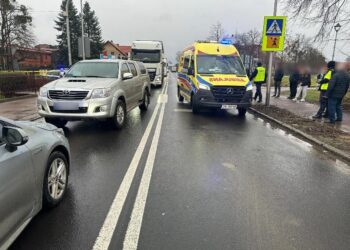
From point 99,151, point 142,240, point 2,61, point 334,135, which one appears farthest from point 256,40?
point 142,240

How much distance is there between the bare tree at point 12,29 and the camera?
41.8m

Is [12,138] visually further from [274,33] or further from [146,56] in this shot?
[146,56]

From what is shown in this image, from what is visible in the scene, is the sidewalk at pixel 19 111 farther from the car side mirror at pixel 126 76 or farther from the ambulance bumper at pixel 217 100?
the ambulance bumper at pixel 217 100

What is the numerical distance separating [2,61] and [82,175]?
47315 millimetres

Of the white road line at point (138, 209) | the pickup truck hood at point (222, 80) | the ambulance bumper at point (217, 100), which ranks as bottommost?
the white road line at point (138, 209)

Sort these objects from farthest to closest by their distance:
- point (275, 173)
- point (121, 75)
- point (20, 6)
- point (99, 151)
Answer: point (20, 6) → point (121, 75) → point (99, 151) → point (275, 173)

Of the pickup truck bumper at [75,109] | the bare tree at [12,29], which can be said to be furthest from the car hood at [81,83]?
the bare tree at [12,29]

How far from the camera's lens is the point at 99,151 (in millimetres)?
6523

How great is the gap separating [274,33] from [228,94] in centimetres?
366

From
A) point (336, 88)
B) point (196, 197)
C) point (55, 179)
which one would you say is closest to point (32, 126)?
point (55, 179)

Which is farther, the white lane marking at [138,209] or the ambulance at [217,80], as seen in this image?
the ambulance at [217,80]

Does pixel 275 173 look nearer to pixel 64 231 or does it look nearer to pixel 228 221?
pixel 228 221

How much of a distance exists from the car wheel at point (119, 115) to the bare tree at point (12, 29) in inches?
1537

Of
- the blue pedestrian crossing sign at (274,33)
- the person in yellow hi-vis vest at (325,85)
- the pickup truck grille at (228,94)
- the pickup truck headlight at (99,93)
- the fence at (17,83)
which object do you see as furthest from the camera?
the fence at (17,83)
